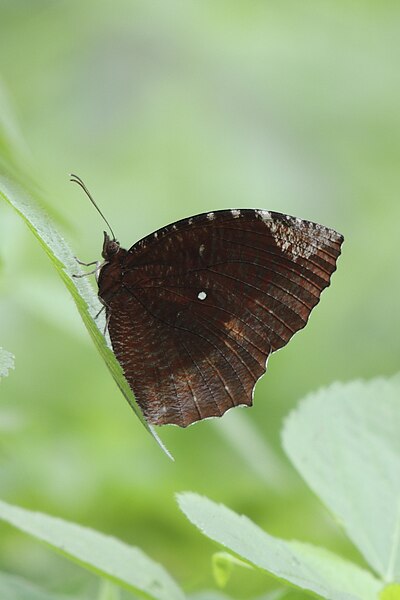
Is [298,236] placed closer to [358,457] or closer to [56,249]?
[358,457]

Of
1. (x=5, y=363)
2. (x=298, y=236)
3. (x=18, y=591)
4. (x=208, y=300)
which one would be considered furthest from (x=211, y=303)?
(x=5, y=363)

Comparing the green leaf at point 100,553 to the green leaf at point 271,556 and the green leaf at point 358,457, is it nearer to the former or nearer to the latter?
the green leaf at point 271,556

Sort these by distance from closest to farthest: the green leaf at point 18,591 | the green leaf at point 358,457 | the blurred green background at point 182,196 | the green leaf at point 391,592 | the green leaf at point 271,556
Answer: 1. the green leaf at point 271,556
2. the green leaf at point 391,592
3. the green leaf at point 18,591
4. the green leaf at point 358,457
5. the blurred green background at point 182,196

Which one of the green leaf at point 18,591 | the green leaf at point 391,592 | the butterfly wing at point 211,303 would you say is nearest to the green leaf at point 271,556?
the green leaf at point 391,592

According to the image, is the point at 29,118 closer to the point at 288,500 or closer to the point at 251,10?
the point at 251,10

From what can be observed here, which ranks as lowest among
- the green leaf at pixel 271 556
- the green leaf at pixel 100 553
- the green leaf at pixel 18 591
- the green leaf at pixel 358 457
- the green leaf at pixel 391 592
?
the green leaf at pixel 18 591

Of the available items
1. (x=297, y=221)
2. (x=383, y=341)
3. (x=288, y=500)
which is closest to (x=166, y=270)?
(x=297, y=221)
